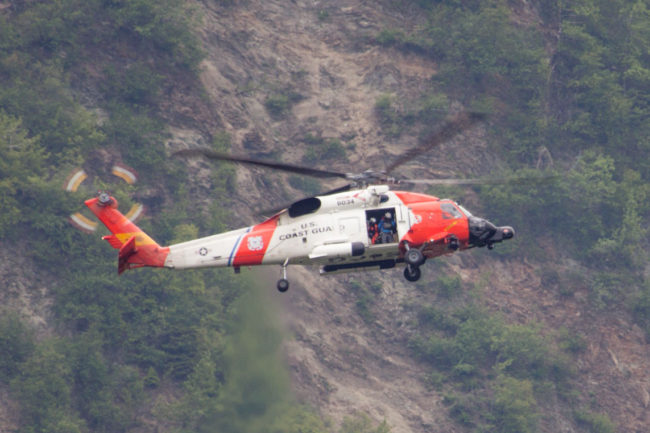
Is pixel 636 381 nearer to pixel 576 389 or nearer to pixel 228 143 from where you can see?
pixel 576 389

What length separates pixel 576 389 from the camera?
2479 inches

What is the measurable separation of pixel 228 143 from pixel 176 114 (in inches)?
135

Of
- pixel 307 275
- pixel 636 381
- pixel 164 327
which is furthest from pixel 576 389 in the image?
pixel 164 327

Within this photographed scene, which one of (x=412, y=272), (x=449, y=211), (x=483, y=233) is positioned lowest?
(x=412, y=272)

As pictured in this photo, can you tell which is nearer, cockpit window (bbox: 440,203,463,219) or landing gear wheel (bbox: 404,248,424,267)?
landing gear wheel (bbox: 404,248,424,267)

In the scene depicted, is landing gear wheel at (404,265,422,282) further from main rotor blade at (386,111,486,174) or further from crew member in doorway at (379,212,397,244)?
main rotor blade at (386,111,486,174)

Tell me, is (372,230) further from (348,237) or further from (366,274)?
(366,274)

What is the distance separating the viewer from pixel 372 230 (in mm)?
34656

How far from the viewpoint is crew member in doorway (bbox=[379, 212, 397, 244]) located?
3466cm

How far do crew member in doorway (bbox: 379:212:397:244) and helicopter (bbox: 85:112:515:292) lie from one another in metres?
0.03

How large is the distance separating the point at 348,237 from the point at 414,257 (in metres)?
1.85

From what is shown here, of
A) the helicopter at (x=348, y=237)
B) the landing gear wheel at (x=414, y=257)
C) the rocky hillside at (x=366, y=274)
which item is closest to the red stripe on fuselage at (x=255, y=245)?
the helicopter at (x=348, y=237)

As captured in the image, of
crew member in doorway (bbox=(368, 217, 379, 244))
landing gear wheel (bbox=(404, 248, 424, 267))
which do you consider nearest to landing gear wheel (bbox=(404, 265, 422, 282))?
landing gear wheel (bbox=(404, 248, 424, 267))

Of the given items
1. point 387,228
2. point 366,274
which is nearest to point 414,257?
point 387,228
